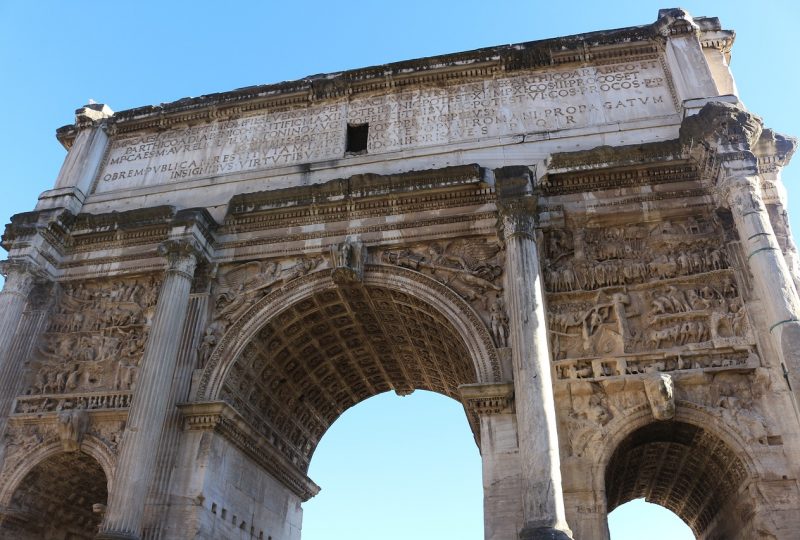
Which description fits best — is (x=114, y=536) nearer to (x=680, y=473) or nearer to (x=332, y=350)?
(x=332, y=350)

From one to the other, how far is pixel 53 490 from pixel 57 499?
0.85 feet

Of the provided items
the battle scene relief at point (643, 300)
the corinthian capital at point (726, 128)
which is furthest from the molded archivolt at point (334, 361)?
the corinthian capital at point (726, 128)

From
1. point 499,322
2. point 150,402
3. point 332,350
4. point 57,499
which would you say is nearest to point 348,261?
point 332,350

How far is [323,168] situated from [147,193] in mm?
4121

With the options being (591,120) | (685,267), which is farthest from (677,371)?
(591,120)

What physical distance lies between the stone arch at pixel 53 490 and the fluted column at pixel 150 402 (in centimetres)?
100

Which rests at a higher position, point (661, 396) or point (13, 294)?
point (13, 294)

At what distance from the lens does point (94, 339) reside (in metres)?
12.9

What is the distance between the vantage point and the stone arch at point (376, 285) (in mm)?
10859

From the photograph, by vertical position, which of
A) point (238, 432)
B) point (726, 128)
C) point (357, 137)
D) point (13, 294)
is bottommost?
point (238, 432)

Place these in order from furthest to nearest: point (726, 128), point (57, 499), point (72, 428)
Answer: point (57, 499) < point (72, 428) < point (726, 128)

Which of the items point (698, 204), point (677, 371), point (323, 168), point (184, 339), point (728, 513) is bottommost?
point (728, 513)

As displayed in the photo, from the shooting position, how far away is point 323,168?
44.8ft

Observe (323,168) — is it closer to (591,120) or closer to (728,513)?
(591,120)
